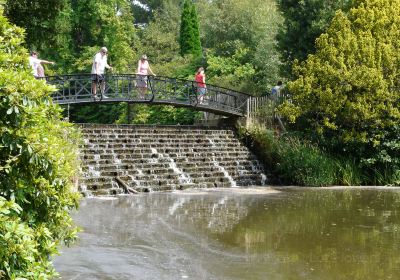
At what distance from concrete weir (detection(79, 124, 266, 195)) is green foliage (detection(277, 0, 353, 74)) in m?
4.53

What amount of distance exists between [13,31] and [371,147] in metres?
15.1

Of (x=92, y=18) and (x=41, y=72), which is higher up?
(x=92, y=18)

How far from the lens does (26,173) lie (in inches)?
156

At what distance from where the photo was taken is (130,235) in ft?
27.9

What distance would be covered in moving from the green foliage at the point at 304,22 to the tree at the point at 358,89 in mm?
1972

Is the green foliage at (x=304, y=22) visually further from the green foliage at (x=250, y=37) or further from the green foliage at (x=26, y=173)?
the green foliage at (x=26, y=173)

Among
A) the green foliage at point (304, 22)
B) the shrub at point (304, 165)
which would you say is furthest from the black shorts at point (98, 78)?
the green foliage at point (304, 22)

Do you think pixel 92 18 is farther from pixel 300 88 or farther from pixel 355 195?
pixel 355 195

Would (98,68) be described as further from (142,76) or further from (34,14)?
(34,14)

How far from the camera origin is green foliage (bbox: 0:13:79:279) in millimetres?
3445

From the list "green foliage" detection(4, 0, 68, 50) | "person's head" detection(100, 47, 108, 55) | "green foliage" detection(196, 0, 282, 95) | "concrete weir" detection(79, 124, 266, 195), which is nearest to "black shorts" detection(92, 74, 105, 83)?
"person's head" detection(100, 47, 108, 55)

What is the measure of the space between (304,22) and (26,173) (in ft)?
62.8

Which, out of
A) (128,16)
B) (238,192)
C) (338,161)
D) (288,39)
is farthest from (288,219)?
(128,16)

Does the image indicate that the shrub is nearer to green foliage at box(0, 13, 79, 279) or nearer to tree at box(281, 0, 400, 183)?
tree at box(281, 0, 400, 183)
